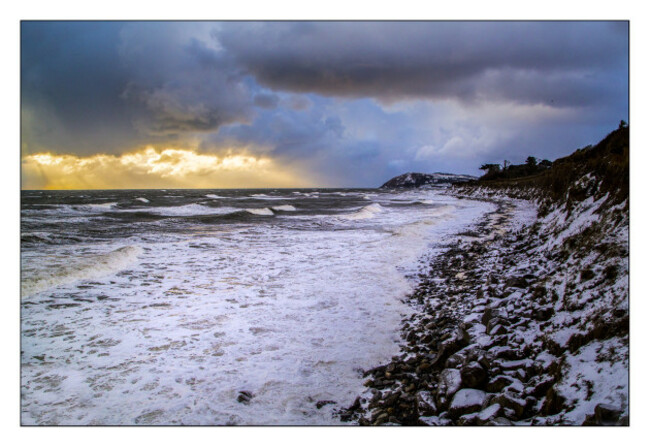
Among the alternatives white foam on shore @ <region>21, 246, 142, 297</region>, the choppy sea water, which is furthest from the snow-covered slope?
white foam on shore @ <region>21, 246, 142, 297</region>

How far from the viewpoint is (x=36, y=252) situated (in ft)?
40.7

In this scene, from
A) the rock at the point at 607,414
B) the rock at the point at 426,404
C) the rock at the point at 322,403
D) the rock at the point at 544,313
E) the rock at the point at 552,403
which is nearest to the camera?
the rock at the point at 607,414

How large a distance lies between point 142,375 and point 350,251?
30.0 feet

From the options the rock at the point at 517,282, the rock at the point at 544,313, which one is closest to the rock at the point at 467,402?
the rock at the point at 544,313

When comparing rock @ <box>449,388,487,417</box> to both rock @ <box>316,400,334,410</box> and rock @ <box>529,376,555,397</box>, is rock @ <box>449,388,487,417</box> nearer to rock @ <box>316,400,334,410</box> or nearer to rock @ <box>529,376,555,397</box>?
rock @ <box>529,376,555,397</box>

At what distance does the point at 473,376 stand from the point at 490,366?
37cm

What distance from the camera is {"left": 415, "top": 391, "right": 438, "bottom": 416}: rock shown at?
3610 millimetres

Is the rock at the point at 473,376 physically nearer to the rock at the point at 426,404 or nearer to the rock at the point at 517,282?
the rock at the point at 426,404

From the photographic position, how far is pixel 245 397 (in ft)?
13.6

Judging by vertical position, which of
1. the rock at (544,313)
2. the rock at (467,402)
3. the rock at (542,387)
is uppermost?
the rock at (544,313)

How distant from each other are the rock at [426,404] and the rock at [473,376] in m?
0.42

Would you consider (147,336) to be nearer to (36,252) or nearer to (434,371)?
(434,371)

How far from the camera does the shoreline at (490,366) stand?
10.3 ft
